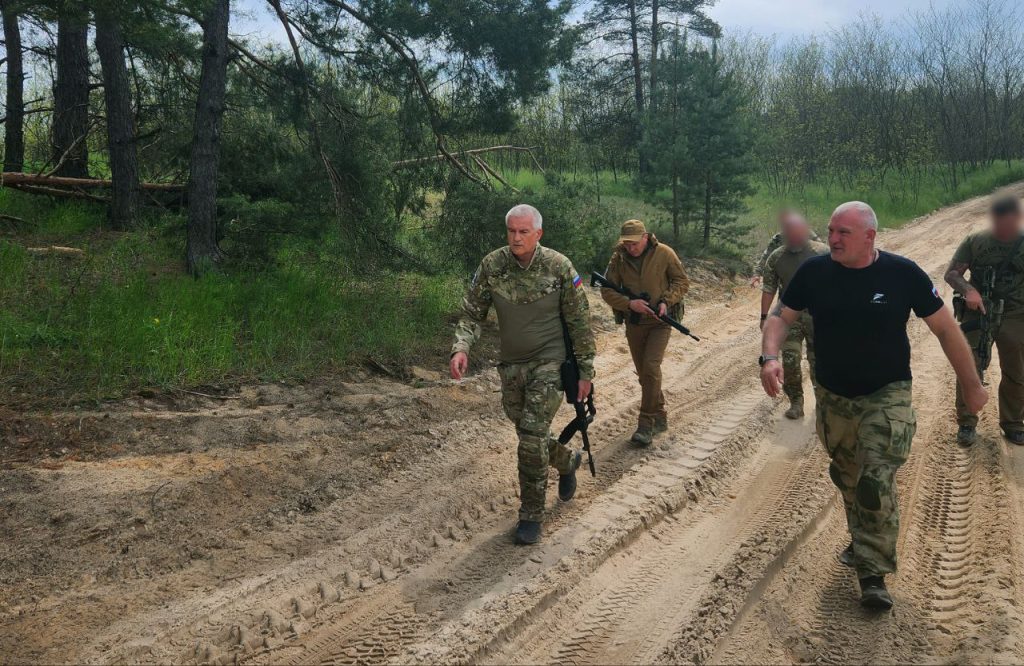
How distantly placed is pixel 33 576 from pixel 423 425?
3.25 m

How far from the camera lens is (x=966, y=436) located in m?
6.32

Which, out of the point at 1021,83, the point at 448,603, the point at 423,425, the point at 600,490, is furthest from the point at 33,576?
the point at 1021,83

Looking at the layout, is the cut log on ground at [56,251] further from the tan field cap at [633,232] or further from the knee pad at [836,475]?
the knee pad at [836,475]

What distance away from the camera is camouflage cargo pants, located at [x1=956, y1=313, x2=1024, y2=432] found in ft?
20.8

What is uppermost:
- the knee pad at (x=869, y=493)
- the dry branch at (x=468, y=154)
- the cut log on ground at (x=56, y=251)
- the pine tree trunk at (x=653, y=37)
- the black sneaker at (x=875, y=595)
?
the pine tree trunk at (x=653, y=37)

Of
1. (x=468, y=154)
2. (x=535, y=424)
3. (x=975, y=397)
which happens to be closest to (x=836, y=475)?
(x=975, y=397)

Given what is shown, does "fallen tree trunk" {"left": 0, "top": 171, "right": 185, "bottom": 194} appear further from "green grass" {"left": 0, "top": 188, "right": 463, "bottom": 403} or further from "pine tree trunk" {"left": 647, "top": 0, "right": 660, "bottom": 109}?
"pine tree trunk" {"left": 647, "top": 0, "right": 660, "bottom": 109}

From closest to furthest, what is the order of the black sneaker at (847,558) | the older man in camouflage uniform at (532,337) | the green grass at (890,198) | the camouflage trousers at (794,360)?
the black sneaker at (847,558) → the older man in camouflage uniform at (532,337) → the camouflage trousers at (794,360) → the green grass at (890,198)

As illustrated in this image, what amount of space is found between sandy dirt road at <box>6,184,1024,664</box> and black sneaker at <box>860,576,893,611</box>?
2.7 inches

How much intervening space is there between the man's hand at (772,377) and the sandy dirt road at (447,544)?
45.1 inches

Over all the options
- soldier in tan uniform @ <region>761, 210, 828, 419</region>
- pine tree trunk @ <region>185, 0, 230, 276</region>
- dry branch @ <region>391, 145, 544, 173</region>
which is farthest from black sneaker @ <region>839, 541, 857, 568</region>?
pine tree trunk @ <region>185, 0, 230, 276</region>

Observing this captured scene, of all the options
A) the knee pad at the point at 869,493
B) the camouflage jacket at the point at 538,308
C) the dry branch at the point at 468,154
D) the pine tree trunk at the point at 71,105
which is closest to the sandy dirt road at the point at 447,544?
the knee pad at the point at 869,493

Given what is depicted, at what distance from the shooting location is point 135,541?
4473mm

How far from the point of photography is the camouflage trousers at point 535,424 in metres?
4.72
